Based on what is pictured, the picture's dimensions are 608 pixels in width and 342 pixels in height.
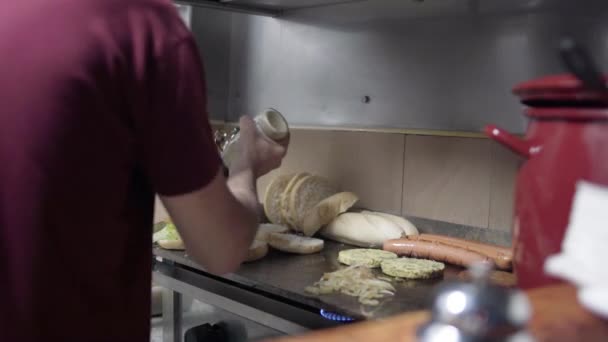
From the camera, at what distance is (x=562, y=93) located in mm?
674

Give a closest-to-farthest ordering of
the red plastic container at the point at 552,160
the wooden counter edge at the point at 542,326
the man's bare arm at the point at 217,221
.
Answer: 1. the wooden counter edge at the point at 542,326
2. the red plastic container at the point at 552,160
3. the man's bare arm at the point at 217,221

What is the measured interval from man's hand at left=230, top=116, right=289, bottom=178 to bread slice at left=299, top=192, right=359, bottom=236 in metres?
0.49

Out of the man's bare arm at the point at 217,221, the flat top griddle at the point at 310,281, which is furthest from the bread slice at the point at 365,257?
the man's bare arm at the point at 217,221

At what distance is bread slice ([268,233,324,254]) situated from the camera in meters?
1.47

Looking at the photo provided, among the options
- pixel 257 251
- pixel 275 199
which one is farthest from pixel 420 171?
pixel 257 251

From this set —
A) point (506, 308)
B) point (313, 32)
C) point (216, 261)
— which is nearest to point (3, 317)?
point (216, 261)

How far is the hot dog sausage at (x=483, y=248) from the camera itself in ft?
4.25

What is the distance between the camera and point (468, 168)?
1523mm

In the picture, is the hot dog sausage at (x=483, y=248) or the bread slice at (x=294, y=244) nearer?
the hot dog sausage at (x=483, y=248)

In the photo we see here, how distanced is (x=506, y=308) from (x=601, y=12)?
1085mm

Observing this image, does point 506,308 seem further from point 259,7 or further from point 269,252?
point 259,7

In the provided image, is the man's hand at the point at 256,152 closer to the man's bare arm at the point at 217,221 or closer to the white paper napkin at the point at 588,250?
the man's bare arm at the point at 217,221

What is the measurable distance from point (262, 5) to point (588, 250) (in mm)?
1520

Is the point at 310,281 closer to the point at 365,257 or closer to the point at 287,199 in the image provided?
the point at 365,257
